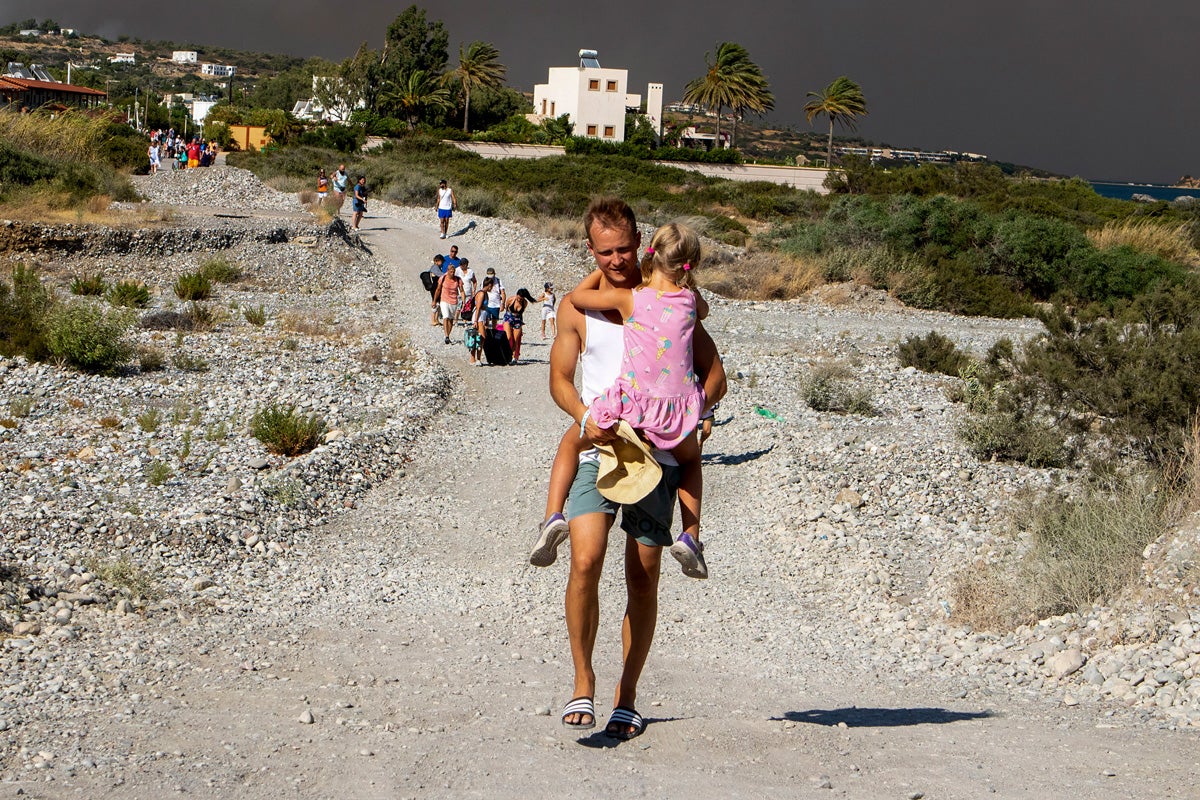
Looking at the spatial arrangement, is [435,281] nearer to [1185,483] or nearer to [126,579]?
[126,579]

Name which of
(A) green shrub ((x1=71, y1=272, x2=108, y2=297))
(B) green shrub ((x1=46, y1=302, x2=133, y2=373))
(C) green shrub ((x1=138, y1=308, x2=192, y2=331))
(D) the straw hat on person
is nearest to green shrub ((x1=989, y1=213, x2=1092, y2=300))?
(C) green shrub ((x1=138, y1=308, x2=192, y2=331))

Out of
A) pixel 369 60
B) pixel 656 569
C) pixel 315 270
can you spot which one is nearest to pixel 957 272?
pixel 315 270

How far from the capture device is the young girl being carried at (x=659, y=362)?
4207 millimetres

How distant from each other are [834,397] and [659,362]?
10.6 meters

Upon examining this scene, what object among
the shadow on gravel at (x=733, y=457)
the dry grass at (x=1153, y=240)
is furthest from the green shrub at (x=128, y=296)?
the dry grass at (x=1153, y=240)

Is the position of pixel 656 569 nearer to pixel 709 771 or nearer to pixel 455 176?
pixel 709 771

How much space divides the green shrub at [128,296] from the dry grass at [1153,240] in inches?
1105

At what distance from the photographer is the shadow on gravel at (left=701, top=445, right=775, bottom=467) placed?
11648 millimetres

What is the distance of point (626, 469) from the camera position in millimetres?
4211

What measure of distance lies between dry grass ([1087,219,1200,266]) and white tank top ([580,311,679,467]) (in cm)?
3465

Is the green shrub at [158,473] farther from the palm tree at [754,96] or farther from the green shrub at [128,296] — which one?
the palm tree at [754,96]

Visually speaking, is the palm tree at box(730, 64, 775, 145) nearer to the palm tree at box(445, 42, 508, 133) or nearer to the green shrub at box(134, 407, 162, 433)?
the palm tree at box(445, 42, 508, 133)

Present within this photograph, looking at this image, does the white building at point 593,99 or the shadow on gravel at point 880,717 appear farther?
the white building at point 593,99

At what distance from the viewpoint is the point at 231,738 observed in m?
4.53
